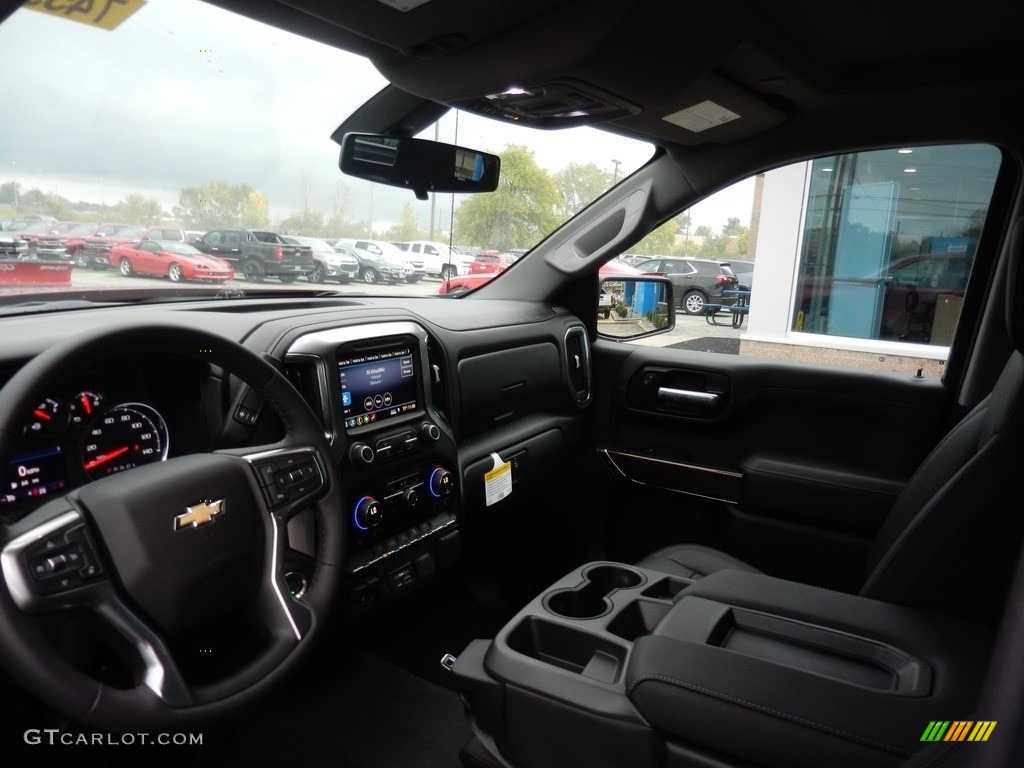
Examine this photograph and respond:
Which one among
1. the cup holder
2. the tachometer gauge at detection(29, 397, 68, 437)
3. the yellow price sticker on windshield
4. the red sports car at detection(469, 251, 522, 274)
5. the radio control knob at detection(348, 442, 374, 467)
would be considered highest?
the yellow price sticker on windshield

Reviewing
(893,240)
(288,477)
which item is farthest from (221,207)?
(893,240)

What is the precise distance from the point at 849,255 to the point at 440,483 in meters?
2.35

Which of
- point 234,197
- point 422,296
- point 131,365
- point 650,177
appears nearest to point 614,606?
point 131,365

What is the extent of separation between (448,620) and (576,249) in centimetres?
161

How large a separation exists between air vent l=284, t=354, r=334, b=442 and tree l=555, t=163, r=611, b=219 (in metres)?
1.57

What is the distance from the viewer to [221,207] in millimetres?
2363

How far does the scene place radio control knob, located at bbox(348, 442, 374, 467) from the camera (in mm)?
1873

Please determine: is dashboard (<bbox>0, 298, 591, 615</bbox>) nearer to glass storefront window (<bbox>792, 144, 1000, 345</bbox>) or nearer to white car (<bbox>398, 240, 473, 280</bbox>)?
white car (<bbox>398, 240, 473, 280</bbox>)

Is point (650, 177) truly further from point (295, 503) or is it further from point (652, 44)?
point (295, 503)

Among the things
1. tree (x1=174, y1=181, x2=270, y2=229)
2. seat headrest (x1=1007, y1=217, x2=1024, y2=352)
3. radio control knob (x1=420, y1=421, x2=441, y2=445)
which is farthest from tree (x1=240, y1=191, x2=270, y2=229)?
seat headrest (x1=1007, y1=217, x2=1024, y2=352)

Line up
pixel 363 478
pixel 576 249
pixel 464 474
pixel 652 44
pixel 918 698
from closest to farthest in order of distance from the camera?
pixel 918 698, pixel 652 44, pixel 363 478, pixel 464 474, pixel 576 249

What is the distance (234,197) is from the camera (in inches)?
102

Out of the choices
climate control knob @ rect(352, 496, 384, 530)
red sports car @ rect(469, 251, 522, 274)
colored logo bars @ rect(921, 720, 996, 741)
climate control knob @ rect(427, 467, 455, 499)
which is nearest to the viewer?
colored logo bars @ rect(921, 720, 996, 741)

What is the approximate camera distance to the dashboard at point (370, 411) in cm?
130
